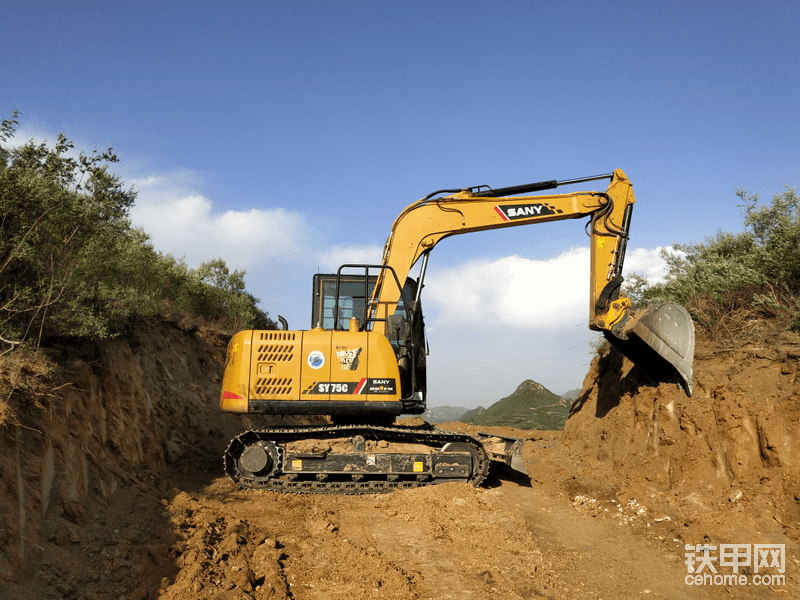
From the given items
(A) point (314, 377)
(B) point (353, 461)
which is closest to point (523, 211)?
(A) point (314, 377)

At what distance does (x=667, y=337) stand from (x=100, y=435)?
8.00 meters

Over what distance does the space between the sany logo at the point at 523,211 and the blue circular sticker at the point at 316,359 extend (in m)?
3.68

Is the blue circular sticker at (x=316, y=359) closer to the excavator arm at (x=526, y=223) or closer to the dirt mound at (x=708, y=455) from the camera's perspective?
the excavator arm at (x=526, y=223)

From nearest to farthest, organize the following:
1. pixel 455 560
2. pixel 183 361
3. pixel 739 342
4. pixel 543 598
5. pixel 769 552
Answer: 1. pixel 543 598
2. pixel 769 552
3. pixel 455 560
4. pixel 739 342
5. pixel 183 361

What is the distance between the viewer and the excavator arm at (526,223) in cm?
857

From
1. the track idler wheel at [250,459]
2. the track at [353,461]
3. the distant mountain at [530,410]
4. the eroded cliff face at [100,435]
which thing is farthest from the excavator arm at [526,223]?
the distant mountain at [530,410]

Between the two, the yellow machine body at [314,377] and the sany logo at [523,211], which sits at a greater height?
the sany logo at [523,211]

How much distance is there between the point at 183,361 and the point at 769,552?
11004mm

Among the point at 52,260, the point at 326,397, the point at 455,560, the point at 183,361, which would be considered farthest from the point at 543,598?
the point at 183,361

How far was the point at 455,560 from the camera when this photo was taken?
5758mm

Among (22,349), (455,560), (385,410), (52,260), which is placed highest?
(52,260)

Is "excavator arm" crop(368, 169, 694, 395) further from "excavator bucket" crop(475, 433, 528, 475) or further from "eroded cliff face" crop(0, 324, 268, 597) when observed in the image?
"eroded cliff face" crop(0, 324, 268, 597)

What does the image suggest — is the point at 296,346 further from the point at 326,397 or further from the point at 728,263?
the point at 728,263
